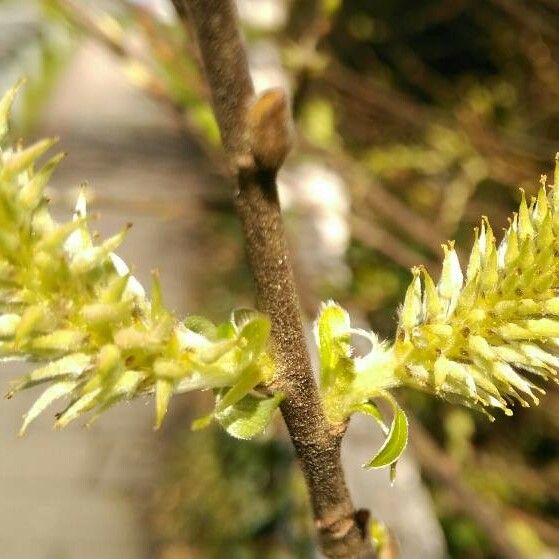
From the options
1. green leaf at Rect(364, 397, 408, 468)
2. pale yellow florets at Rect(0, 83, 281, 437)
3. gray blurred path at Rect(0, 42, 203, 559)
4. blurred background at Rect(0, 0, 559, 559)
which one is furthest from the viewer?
gray blurred path at Rect(0, 42, 203, 559)

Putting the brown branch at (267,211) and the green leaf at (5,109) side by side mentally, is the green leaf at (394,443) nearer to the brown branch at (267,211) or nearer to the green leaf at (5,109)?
the brown branch at (267,211)

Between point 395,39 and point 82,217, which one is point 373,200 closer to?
point 395,39

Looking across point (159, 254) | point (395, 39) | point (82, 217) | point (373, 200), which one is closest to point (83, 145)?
point (159, 254)

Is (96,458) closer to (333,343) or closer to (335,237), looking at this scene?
(335,237)

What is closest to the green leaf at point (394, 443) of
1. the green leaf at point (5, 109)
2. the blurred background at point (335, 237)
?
the green leaf at point (5, 109)

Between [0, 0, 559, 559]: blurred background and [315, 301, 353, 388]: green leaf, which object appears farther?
[0, 0, 559, 559]: blurred background

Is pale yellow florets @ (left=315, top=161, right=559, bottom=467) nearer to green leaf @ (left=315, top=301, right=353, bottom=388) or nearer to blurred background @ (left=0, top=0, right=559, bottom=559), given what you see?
green leaf @ (left=315, top=301, right=353, bottom=388)

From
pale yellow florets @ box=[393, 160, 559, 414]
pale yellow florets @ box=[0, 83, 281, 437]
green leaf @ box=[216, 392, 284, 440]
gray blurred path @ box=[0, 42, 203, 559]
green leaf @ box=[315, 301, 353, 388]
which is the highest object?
pale yellow florets @ box=[393, 160, 559, 414]

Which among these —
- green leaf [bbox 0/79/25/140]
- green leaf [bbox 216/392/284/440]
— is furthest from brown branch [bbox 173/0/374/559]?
green leaf [bbox 0/79/25/140]

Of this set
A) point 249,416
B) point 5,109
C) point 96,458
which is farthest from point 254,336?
point 96,458
